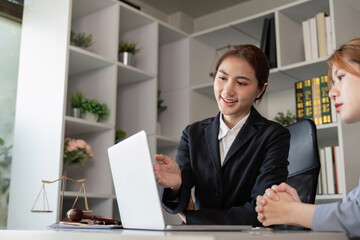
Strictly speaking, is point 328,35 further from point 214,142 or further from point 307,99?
point 214,142

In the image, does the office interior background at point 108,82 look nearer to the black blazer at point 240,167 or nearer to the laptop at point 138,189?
the black blazer at point 240,167

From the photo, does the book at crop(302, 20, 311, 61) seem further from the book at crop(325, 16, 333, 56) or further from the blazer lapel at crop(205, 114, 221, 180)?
the blazer lapel at crop(205, 114, 221, 180)

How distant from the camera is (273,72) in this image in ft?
9.15

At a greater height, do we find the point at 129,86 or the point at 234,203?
the point at 129,86

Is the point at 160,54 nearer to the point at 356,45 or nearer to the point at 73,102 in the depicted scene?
the point at 73,102

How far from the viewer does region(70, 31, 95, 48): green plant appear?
2.66 metres

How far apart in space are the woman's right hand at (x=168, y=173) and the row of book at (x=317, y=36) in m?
1.72

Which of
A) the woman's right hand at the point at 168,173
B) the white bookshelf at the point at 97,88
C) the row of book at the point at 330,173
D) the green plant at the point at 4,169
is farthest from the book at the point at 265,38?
the woman's right hand at the point at 168,173

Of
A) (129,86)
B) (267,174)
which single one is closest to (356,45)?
(267,174)

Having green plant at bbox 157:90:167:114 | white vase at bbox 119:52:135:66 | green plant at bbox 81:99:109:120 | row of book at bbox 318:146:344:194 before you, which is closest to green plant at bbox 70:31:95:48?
white vase at bbox 119:52:135:66

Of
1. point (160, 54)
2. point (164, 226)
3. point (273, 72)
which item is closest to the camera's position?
point (164, 226)

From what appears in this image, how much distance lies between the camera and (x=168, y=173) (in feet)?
3.97

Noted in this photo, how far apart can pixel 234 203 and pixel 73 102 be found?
1419 mm

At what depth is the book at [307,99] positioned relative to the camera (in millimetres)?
2652
